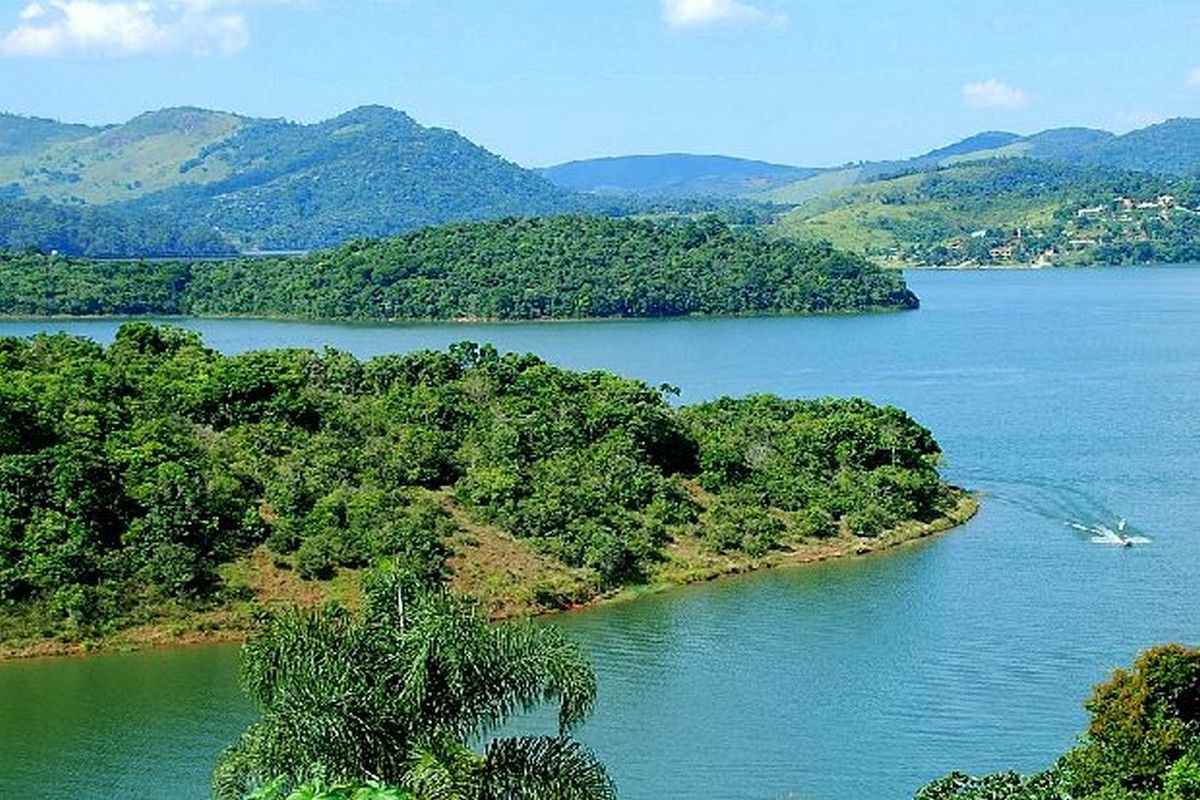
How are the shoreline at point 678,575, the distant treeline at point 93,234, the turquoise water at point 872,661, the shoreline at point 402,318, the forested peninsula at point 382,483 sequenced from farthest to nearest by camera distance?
the distant treeline at point 93,234 < the shoreline at point 402,318 < the forested peninsula at point 382,483 < the shoreline at point 678,575 < the turquoise water at point 872,661

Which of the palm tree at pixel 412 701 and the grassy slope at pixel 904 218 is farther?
the grassy slope at pixel 904 218

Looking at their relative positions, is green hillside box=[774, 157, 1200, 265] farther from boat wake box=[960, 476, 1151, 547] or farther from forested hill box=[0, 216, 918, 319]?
boat wake box=[960, 476, 1151, 547]

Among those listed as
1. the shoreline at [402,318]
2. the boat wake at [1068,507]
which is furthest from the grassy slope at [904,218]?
the boat wake at [1068,507]

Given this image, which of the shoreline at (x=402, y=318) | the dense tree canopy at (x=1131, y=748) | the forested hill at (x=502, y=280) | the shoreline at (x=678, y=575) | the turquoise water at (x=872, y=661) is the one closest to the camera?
the dense tree canopy at (x=1131, y=748)

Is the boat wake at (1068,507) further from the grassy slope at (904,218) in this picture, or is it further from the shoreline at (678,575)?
the grassy slope at (904,218)

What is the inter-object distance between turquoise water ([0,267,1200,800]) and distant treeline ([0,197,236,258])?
13041cm

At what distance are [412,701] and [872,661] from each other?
51.3 feet

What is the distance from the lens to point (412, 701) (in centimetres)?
1238

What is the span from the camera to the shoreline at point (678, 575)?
2762 cm

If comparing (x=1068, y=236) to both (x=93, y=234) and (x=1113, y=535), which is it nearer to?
(x=93, y=234)

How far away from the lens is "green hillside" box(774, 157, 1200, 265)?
150 meters

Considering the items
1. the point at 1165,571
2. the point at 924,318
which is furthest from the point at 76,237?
the point at 1165,571

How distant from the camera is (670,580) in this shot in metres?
32.2

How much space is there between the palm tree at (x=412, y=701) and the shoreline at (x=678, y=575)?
1532cm
